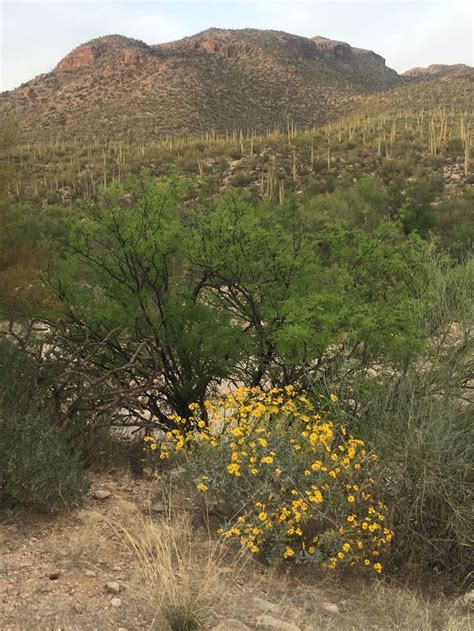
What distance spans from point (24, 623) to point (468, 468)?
3.71 metres

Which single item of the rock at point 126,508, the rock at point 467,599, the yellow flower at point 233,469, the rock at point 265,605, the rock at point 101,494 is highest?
the yellow flower at point 233,469

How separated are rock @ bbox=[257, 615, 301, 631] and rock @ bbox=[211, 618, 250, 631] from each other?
10 cm

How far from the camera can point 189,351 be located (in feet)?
23.5

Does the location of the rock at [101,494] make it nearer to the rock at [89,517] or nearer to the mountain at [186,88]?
the rock at [89,517]

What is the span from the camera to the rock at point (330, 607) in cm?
385

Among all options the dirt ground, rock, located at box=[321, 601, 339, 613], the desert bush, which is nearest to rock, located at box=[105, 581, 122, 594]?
the dirt ground

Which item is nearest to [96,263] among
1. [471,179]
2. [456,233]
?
[456,233]

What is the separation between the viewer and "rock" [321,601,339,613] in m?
3.85

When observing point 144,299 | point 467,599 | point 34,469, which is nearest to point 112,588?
point 34,469

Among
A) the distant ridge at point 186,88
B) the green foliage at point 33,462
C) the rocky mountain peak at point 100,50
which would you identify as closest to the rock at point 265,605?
the green foliage at point 33,462

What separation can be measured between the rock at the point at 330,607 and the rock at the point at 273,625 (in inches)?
19.3

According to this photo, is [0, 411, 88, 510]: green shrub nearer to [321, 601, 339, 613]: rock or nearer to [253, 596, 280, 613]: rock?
[253, 596, 280, 613]: rock

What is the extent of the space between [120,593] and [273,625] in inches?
37.2

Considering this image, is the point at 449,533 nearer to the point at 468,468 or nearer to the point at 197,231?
the point at 468,468
